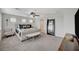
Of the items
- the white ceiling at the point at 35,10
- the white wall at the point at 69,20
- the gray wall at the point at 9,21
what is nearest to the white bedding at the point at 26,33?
the gray wall at the point at 9,21

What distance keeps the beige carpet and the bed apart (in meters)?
0.08

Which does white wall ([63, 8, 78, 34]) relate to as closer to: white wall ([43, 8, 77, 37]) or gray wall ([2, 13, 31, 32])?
white wall ([43, 8, 77, 37])

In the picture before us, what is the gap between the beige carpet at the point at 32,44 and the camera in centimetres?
180

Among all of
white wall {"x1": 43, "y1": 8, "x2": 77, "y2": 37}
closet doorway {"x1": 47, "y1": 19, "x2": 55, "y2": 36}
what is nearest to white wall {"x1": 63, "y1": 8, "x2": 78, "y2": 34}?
white wall {"x1": 43, "y1": 8, "x2": 77, "y2": 37}

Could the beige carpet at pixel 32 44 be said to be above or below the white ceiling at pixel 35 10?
below

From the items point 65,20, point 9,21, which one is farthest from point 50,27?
point 9,21

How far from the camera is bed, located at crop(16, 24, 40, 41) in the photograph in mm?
1823

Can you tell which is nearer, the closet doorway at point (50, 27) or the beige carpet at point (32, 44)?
the beige carpet at point (32, 44)

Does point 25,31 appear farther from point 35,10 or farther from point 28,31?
point 35,10

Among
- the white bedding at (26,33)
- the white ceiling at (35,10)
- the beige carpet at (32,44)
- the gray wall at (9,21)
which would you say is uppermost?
the white ceiling at (35,10)

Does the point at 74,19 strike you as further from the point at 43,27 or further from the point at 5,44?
the point at 5,44

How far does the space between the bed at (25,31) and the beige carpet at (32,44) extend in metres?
0.08

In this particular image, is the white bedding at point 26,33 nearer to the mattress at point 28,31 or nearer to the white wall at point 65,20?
the mattress at point 28,31

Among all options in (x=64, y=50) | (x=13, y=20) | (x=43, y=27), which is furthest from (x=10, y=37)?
(x=64, y=50)
